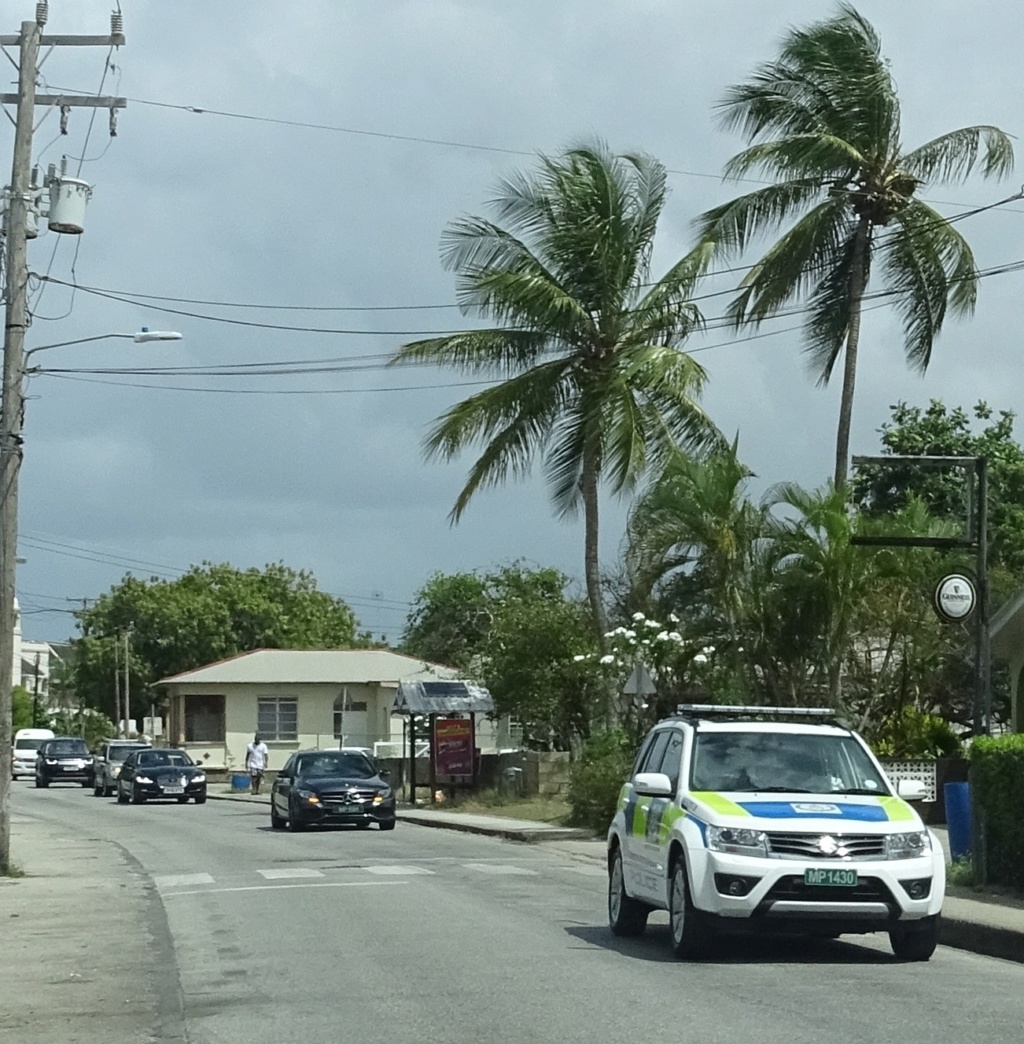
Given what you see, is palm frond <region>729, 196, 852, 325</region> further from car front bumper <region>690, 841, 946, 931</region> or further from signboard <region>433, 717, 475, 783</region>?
car front bumper <region>690, 841, 946, 931</region>

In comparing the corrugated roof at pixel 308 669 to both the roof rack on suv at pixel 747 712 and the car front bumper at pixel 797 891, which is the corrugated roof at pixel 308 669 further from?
the car front bumper at pixel 797 891

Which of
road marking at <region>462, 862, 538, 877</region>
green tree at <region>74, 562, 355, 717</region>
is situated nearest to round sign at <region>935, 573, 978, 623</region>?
road marking at <region>462, 862, 538, 877</region>

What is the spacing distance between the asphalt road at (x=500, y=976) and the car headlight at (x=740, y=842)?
79 centimetres

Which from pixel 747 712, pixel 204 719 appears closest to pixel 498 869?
pixel 747 712

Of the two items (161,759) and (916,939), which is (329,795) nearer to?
(161,759)

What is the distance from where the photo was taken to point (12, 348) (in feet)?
74.7

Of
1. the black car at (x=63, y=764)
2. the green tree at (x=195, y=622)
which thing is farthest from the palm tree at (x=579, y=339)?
the green tree at (x=195, y=622)

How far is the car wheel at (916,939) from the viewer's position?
1238 centimetres

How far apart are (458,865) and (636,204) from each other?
49.9 ft

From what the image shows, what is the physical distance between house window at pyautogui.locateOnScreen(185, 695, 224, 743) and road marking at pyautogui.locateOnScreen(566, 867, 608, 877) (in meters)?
45.8

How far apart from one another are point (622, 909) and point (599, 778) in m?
14.5

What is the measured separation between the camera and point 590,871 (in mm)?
22000

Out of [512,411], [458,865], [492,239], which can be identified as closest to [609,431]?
[512,411]

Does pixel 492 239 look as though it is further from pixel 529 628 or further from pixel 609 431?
pixel 529 628
